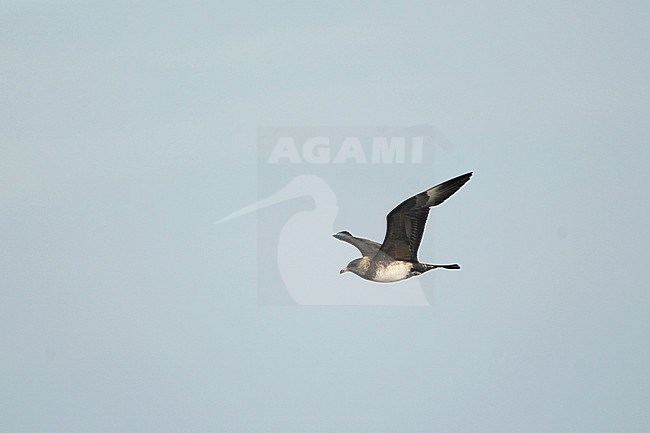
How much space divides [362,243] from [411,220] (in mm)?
2320

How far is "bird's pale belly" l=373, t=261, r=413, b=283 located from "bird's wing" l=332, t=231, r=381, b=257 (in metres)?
0.40

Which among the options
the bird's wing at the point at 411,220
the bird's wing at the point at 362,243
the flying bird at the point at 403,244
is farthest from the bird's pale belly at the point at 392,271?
the bird's wing at the point at 362,243

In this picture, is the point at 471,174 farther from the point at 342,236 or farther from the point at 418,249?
the point at 342,236

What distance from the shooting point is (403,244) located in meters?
29.8

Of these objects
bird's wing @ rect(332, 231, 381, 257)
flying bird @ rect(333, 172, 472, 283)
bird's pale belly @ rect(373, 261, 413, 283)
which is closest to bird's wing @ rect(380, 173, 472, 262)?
flying bird @ rect(333, 172, 472, 283)

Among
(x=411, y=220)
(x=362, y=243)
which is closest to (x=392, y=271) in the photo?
(x=411, y=220)

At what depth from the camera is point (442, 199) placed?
29.2m

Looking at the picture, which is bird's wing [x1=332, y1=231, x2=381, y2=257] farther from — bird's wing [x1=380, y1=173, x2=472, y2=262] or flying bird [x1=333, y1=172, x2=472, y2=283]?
bird's wing [x1=380, y1=173, x2=472, y2=262]

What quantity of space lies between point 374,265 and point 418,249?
39.2 inches

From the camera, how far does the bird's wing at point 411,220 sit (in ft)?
95.7

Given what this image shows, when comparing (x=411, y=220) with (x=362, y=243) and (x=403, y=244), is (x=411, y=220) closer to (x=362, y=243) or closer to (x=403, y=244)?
(x=403, y=244)

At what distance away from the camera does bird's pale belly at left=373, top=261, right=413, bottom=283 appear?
3012cm

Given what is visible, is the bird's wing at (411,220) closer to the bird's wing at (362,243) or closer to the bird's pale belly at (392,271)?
the bird's pale belly at (392,271)

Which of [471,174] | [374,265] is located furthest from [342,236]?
[471,174]
